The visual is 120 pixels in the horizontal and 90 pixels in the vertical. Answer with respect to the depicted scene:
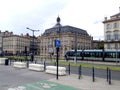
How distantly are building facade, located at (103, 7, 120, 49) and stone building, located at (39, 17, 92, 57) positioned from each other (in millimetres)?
38323

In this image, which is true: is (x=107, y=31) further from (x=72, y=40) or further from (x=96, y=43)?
(x=96, y=43)

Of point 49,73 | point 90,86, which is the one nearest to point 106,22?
point 49,73

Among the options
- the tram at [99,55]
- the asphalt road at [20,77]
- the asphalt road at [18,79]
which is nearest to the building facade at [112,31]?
the tram at [99,55]

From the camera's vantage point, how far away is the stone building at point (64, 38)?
4028 inches

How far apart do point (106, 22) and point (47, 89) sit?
55903 mm

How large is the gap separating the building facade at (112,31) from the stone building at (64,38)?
38.3 m

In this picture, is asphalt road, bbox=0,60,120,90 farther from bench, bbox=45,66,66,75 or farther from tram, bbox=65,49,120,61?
tram, bbox=65,49,120,61

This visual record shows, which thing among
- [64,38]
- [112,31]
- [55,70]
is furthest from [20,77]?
[64,38]

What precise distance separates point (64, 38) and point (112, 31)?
4530 cm

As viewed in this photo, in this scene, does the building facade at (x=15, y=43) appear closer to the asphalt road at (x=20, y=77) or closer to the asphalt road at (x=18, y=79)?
the asphalt road at (x=20, y=77)

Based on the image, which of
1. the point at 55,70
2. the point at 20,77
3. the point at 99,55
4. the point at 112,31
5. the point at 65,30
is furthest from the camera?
the point at 65,30

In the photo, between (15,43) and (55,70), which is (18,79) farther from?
(15,43)

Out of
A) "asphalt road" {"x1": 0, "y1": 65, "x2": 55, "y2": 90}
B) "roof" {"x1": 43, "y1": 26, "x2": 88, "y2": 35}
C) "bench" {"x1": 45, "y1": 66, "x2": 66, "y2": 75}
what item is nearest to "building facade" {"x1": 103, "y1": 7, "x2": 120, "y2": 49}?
"roof" {"x1": 43, "y1": 26, "x2": 88, "y2": 35}

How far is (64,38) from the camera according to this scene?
340ft
